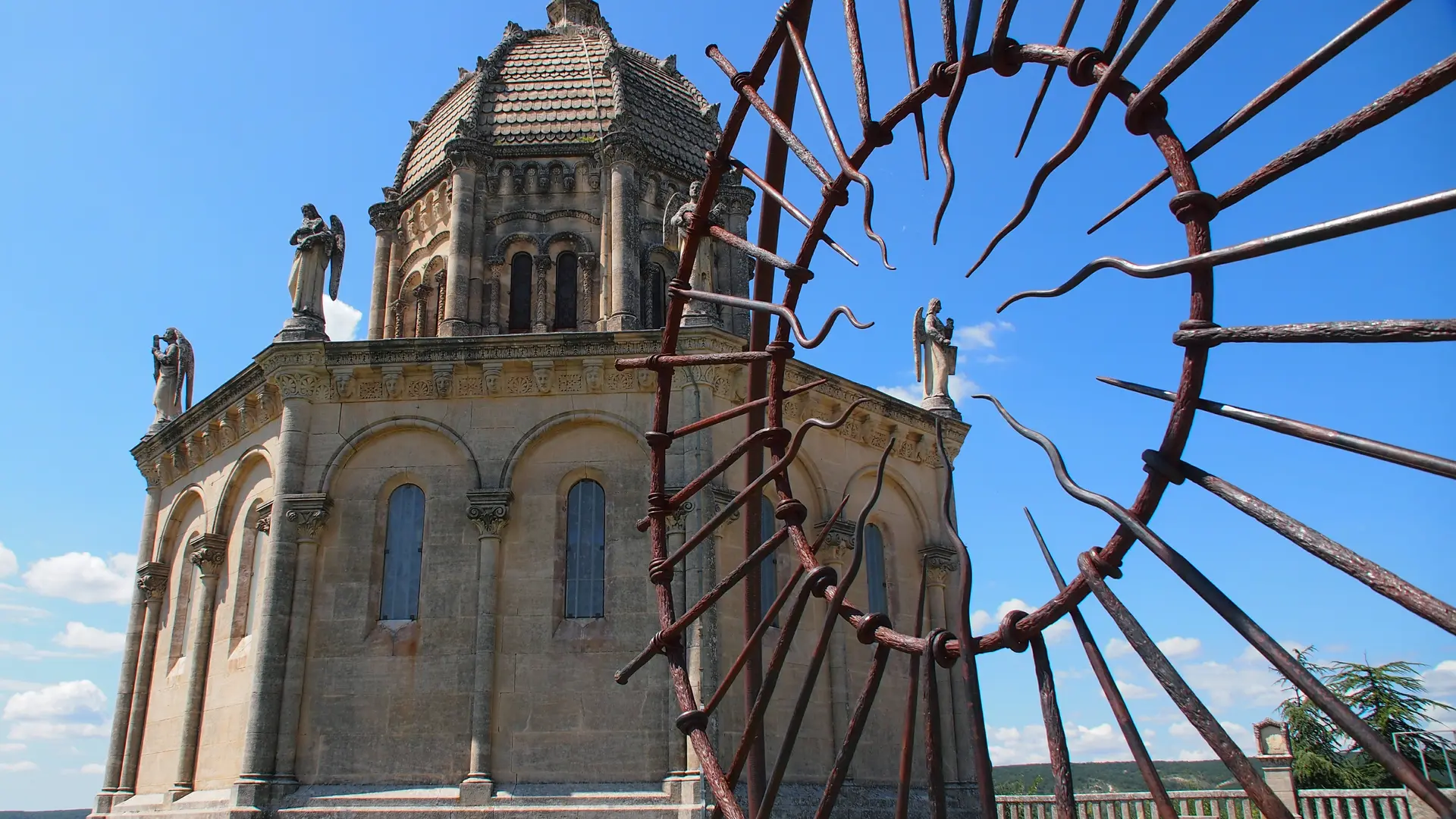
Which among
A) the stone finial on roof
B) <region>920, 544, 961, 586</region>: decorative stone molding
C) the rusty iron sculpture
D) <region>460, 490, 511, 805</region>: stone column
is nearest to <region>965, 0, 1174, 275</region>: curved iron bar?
the rusty iron sculpture

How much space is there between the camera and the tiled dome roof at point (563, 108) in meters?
25.2

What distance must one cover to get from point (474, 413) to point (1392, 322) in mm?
16255

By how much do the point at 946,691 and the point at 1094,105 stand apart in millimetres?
18129

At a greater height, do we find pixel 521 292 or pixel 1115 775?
pixel 521 292

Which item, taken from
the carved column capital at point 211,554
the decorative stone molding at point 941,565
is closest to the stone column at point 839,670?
the decorative stone molding at point 941,565

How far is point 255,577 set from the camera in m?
19.2

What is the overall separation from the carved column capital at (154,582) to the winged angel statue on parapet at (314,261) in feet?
22.5

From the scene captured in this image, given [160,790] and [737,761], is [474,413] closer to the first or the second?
[160,790]

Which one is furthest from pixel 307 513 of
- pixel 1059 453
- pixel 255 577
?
pixel 1059 453

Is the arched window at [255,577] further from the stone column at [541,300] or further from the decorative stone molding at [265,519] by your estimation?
the stone column at [541,300]

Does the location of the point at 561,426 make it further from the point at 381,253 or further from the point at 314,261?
the point at 381,253

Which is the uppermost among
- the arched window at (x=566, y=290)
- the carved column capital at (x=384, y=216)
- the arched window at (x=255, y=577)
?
the carved column capital at (x=384, y=216)

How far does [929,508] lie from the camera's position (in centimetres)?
2114

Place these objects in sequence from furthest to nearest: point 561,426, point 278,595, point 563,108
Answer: point 563,108 → point 561,426 → point 278,595
